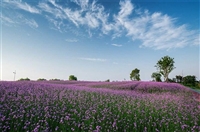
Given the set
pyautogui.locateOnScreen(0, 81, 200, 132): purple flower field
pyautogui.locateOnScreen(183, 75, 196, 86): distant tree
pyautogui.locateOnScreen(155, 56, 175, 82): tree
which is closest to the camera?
pyautogui.locateOnScreen(0, 81, 200, 132): purple flower field

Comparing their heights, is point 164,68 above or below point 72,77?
above

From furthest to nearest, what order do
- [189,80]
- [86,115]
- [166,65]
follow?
[189,80] < [166,65] < [86,115]

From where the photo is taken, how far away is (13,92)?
696 centimetres

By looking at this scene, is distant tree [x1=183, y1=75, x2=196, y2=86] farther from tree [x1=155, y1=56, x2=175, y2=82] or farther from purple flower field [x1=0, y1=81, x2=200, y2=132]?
purple flower field [x1=0, y1=81, x2=200, y2=132]

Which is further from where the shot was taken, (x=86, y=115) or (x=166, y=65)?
(x=166, y=65)

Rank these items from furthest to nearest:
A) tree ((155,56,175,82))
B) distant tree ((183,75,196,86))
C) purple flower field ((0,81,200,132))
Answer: distant tree ((183,75,196,86)) → tree ((155,56,175,82)) → purple flower field ((0,81,200,132))

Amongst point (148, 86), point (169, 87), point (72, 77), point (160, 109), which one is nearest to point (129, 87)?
point (148, 86)

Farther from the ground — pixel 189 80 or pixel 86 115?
pixel 189 80

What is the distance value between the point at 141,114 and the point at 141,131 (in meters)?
1.30

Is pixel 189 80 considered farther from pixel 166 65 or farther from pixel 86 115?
pixel 86 115

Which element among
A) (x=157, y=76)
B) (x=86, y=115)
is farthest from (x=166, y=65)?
(x=86, y=115)

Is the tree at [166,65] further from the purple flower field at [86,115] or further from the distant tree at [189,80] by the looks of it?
the purple flower field at [86,115]

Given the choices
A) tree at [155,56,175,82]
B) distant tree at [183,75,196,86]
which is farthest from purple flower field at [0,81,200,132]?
distant tree at [183,75,196,86]

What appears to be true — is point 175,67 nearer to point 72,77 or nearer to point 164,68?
point 164,68
